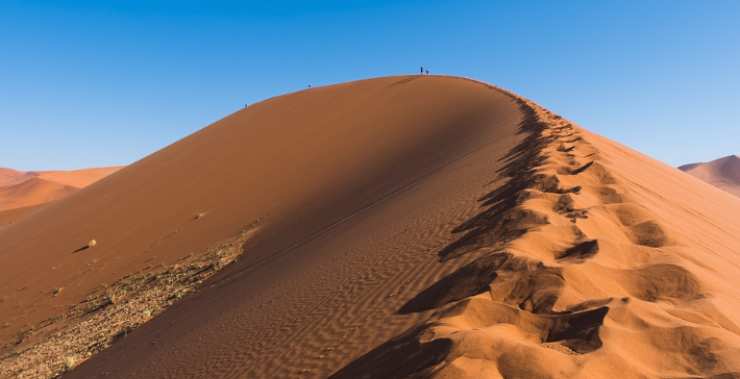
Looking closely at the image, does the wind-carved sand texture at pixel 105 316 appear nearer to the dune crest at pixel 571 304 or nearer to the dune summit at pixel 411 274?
the dune summit at pixel 411 274

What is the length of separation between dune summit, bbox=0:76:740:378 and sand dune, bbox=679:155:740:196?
73934 millimetres

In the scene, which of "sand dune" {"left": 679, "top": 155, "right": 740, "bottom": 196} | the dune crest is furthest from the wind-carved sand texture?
"sand dune" {"left": 679, "top": 155, "right": 740, "bottom": 196}

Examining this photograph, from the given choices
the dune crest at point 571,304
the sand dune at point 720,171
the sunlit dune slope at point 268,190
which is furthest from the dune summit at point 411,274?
the sand dune at point 720,171

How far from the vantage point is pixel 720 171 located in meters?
84.6

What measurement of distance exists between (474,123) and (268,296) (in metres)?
13.0

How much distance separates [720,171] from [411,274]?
3826 inches

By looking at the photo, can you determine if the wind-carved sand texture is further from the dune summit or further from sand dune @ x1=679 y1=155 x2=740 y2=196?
sand dune @ x1=679 y1=155 x2=740 y2=196

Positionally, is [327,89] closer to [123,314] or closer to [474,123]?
[474,123]

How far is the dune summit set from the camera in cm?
320

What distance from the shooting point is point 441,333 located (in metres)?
3.30

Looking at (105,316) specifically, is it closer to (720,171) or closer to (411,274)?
(411,274)

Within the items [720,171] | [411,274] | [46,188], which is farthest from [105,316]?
[720,171]

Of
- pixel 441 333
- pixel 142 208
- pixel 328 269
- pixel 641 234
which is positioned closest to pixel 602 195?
pixel 641 234

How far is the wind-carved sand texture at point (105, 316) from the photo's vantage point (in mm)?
8641
